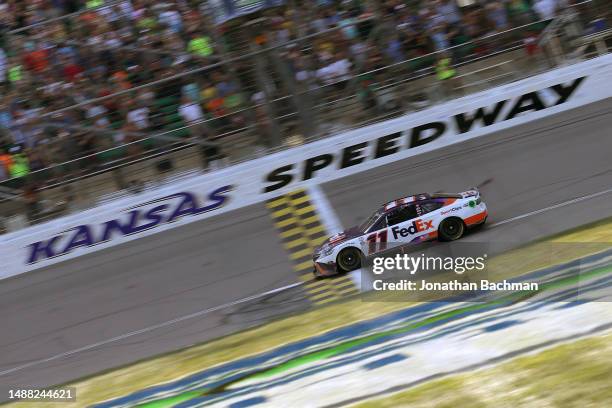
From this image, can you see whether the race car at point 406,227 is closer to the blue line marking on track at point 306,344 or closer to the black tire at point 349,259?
the black tire at point 349,259

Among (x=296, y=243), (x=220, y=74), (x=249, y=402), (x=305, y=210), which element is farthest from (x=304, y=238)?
(x=249, y=402)

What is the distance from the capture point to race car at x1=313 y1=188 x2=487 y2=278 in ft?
33.8

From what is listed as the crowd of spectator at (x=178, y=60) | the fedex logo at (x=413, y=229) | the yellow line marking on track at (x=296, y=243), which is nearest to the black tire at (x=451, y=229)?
the fedex logo at (x=413, y=229)

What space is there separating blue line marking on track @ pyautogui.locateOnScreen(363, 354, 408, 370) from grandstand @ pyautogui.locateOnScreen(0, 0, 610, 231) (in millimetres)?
6643

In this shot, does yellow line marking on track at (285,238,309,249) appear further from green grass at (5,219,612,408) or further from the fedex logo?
green grass at (5,219,612,408)

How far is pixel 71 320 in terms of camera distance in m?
11.3

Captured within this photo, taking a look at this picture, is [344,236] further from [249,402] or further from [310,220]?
[249,402]

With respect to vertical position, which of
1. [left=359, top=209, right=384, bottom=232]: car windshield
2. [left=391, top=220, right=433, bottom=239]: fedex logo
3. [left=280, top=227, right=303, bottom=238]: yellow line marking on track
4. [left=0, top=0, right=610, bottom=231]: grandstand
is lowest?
[left=280, top=227, right=303, bottom=238]: yellow line marking on track

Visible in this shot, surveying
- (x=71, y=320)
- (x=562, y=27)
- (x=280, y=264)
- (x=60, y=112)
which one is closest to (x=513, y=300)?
(x=280, y=264)

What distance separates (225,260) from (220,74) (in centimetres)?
334

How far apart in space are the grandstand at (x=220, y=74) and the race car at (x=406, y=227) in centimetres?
336

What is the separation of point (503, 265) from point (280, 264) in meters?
3.45

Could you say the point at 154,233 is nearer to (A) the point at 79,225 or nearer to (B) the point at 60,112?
(A) the point at 79,225

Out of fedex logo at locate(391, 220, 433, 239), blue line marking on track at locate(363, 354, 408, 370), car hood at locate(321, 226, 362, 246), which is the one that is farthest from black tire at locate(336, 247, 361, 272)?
blue line marking on track at locate(363, 354, 408, 370)
